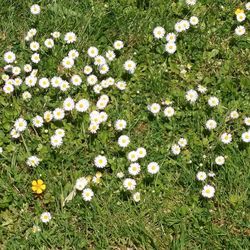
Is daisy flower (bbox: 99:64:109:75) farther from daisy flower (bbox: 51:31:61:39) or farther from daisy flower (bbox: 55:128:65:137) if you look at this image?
daisy flower (bbox: 55:128:65:137)

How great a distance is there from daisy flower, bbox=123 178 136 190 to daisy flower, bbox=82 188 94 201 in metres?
0.23

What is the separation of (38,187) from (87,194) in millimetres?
340

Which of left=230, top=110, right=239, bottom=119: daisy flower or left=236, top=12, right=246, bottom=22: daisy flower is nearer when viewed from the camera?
left=230, top=110, right=239, bottom=119: daisy flower

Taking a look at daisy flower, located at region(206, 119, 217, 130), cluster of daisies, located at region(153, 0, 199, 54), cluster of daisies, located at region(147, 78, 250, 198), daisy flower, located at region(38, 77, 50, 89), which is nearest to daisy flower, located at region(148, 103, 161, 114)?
cluster of daisies, located at region(147, 78, 250, 198)

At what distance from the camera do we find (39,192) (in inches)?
148

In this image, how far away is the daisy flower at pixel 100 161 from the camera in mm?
3829

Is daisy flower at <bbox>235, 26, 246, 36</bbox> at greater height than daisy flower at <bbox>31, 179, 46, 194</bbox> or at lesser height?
greater

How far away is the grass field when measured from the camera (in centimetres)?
365

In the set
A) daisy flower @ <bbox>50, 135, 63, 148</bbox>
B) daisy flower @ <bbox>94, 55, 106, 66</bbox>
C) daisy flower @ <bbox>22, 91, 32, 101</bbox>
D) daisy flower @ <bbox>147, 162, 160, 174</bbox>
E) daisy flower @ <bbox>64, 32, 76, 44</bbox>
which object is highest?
daisy flower @ <bbox>64, 32, 76, 44</bbox>

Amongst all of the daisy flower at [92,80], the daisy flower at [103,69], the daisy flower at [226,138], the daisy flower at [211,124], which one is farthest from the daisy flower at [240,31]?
the daisy flower at [92,80]

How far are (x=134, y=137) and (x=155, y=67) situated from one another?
2.10 feet

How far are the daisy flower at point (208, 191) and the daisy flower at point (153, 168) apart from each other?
0.34 meters

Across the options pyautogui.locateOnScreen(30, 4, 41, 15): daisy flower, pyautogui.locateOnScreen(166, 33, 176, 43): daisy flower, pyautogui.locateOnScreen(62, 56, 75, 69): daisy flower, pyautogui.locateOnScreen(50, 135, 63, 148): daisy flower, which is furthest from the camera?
pyautogui.locateOnScreen(30, 4, 41, 15): daisy flower

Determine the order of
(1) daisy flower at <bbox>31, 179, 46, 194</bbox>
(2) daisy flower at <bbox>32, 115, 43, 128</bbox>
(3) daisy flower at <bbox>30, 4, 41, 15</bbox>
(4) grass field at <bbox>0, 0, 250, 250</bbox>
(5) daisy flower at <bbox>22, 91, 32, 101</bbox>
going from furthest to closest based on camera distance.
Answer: (3) daisy flower at <bbox>30, 4, 41, 15</bbox> → (5) daisy flower at <bbox>22, 91, 32, 101</bbox> → (2) daisy flower at <bbox>32, 115, 43, 128</bbox> → (1) daisy flower at <bbox>31, 179, 46, 194</bbox> → (4) grass field at <bbox>0, 0, 250, 250</bbox>
